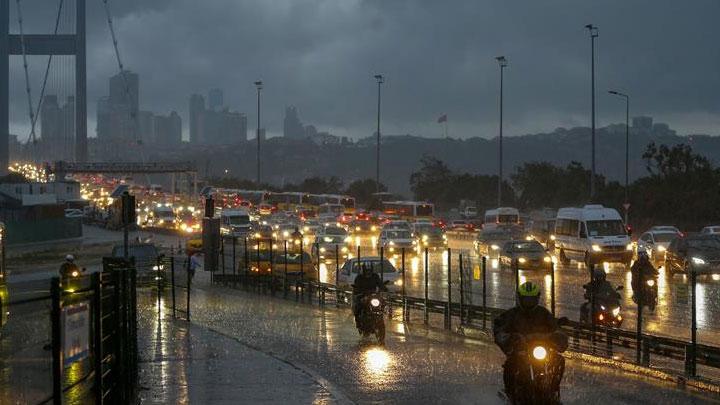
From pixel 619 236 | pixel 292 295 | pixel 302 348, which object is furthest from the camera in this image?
pixel 619 236

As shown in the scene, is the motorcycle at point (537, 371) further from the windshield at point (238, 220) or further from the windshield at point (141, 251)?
the windshield at point (238, 220)

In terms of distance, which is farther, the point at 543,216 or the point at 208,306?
the point at 543,216

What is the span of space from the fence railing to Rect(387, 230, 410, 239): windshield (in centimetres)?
1016

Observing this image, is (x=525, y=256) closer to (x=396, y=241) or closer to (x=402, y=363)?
(x=396, y=241)

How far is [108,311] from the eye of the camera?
11.1m

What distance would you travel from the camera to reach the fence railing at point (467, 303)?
15312 mm

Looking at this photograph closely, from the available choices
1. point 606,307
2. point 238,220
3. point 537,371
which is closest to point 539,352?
point 537,371

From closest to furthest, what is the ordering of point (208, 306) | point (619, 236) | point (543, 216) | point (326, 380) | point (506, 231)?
point (326, 380), point (208, 306), point (619, 236), point (506, 231), point (543, 216)

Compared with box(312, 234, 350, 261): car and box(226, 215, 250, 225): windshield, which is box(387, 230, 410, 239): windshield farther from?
box(226, 215, 250, 225): windshield

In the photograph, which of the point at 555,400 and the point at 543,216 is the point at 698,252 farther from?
the point at 555,400

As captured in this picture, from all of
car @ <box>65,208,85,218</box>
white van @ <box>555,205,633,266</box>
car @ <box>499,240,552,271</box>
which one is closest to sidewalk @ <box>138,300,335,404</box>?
car @ <box>499,240,552,271</box>

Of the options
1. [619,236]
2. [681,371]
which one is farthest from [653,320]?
[619,236]

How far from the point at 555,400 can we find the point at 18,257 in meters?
54.5

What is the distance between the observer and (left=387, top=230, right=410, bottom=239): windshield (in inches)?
2016
